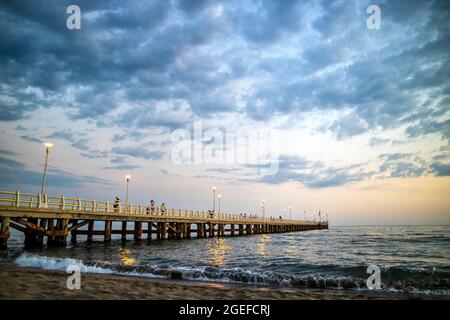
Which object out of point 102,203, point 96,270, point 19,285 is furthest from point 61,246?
point 19,285

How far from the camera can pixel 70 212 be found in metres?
23.0

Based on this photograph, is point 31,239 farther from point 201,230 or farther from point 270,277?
point 201,230

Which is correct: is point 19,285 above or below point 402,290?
above

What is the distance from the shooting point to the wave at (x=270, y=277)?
33.0 feet

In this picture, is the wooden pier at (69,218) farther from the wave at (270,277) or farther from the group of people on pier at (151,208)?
the wave at (270,277)

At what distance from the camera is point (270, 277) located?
11.1m

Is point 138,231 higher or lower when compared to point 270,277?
higher

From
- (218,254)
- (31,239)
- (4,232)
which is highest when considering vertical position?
(4,232)

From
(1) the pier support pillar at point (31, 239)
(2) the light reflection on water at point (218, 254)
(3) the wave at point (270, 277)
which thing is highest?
(1) the pier support pillar at point (31, 239)
